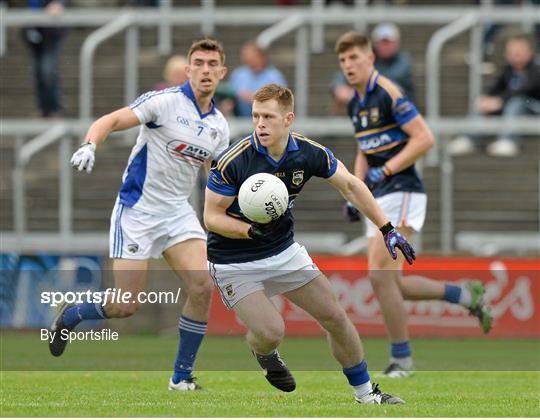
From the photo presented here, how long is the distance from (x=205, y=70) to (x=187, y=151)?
660 mm

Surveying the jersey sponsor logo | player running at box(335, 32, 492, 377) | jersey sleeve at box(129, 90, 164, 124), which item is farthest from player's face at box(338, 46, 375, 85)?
jersey sleeve at box(129, 90, 164, 124)

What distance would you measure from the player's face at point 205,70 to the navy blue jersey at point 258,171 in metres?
1.58

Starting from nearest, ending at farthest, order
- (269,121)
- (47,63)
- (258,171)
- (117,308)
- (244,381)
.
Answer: (269,121), (258,171), (117,308), (244,381), (47,63)

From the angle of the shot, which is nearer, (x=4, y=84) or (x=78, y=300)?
(x=78, y=300)

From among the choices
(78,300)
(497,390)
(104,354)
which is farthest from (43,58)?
(497,390)

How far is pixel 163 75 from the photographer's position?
2023cm

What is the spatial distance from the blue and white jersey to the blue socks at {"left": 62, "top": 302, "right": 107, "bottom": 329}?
2.79ft

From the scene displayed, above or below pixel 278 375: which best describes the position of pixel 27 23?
above

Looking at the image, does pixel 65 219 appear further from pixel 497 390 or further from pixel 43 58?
pixel 497 390

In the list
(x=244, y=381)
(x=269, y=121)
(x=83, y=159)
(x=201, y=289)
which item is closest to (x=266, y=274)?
(x=269, y=121)

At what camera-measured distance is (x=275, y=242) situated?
987cm

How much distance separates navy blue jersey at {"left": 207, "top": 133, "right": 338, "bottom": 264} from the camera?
9664 mm

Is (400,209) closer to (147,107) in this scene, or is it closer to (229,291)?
(147,107)

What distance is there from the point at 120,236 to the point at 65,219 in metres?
6.19
